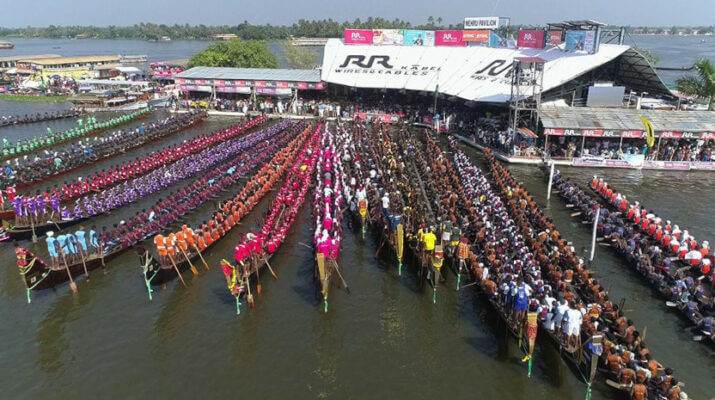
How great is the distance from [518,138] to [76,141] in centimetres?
3381

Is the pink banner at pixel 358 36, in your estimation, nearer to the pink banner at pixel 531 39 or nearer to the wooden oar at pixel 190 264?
the pink banner at pixel 531 39

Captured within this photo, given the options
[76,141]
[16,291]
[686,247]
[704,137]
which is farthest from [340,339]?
[76,141]

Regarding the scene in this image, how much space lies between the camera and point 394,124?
44.7 m

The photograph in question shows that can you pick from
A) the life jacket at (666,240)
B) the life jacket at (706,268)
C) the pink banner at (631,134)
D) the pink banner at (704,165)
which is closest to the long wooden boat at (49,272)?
the life jacket at (666,240)

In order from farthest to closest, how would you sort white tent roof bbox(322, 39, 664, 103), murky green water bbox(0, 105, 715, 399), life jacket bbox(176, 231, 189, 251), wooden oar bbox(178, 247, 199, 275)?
white tent roof bbox(322, 39, 664, 103), wooden oar bbox(178, 247, 199, 275), life jacket bbox(176, 231, 189, 251), murky green water bbox(0, 105, 715, 399)

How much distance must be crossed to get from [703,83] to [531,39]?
13.5 meters

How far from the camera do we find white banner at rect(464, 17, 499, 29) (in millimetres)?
47919

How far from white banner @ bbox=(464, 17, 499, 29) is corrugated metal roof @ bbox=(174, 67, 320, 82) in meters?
16.2

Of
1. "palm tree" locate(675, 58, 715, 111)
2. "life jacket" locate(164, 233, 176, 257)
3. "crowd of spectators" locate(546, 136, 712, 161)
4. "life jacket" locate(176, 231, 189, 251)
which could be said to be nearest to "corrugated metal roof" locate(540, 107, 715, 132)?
"crowd of spectators" locate(546, 136, 712, 161)

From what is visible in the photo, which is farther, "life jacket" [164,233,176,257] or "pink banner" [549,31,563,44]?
"pink banner" [549,31,563,44]

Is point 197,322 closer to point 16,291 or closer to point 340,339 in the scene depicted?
point 340,339

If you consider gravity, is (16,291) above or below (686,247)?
below

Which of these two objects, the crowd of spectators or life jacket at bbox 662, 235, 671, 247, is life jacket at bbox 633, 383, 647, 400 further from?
the crowd of spectators

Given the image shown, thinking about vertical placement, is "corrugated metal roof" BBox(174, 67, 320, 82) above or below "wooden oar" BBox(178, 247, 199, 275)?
above
